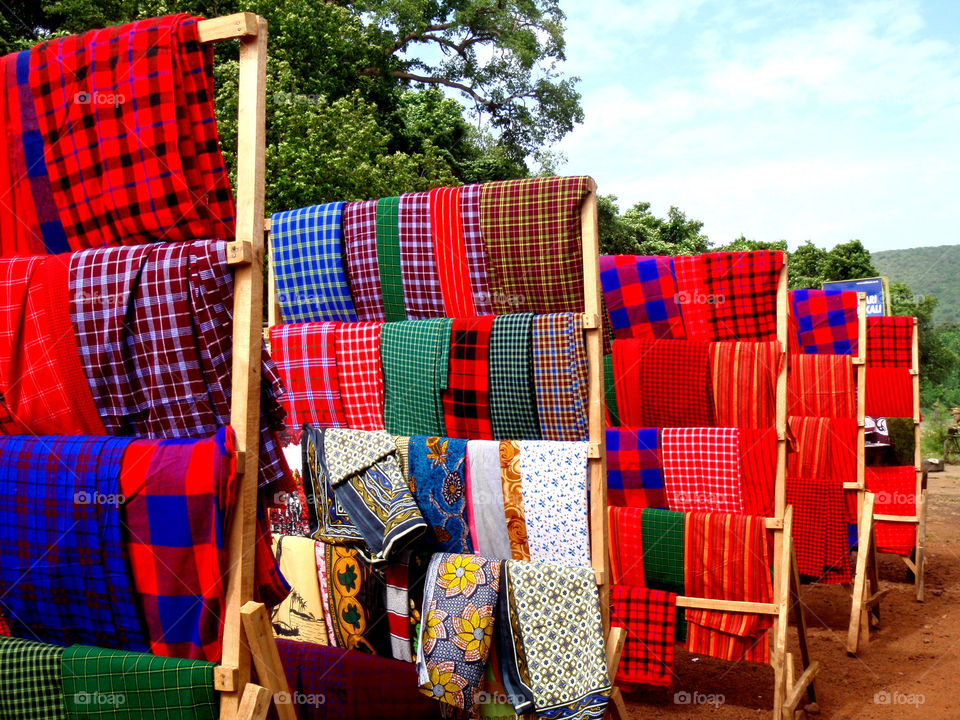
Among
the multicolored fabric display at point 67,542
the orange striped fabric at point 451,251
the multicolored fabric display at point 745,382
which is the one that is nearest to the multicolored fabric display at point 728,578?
the multicolored fabric display at point 745,382

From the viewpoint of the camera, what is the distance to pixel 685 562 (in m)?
3.93

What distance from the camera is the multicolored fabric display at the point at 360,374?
10.7 ft

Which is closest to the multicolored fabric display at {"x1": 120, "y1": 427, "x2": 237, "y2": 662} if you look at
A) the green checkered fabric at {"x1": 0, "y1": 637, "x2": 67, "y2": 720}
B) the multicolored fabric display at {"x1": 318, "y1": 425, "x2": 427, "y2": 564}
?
the green checkered fabric at {"x1": 0, "y1": 637, "x2": 67, "y2": 720}

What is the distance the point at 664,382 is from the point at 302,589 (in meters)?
2.11

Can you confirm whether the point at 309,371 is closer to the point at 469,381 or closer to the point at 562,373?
the point at 469,381

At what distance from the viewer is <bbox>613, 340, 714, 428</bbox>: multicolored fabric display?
4191mm

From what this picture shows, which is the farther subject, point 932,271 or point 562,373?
point 932,271

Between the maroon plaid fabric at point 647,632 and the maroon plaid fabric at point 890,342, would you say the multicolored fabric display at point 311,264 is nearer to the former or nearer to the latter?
the maroon plaid fabric at point 647,632

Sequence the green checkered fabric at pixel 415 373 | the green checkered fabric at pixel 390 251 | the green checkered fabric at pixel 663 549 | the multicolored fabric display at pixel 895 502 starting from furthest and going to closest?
the multicolored fabric display at pixel 895 502, the green checkered fabric at pixel 663 549, the green checkered fabric at pixel 390 251, the green checkered fabric at pixel 415 373

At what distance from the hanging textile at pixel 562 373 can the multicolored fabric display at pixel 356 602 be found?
883 mm

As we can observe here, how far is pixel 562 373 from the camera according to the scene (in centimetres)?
284

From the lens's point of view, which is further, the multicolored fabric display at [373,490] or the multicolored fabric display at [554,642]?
the multicolored fabric display at [373,490]

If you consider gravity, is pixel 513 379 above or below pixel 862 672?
above

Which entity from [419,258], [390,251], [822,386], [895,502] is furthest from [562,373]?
[895,502]
